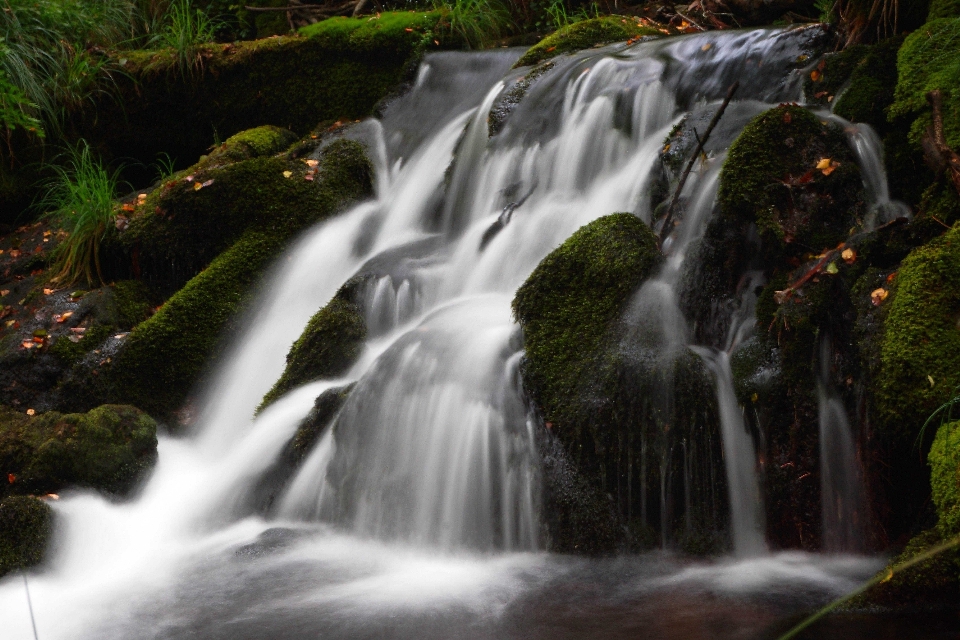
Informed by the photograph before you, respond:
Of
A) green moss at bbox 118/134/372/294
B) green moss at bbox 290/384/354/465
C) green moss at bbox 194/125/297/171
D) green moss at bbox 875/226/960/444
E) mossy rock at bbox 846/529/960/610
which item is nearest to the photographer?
mossy rock at bbox 846/529/960/610

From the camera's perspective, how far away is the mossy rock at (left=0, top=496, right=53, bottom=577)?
4.04 meters

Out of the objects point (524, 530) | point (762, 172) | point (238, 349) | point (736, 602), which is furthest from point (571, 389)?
point (238, 349)

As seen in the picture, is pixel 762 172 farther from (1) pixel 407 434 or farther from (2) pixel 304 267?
(2) pixel 304 267

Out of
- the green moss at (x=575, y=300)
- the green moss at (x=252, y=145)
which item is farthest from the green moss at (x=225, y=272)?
the green moss at (x=575, y=300)

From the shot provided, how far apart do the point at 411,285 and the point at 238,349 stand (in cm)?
139

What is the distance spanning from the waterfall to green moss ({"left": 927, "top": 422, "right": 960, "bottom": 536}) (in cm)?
46

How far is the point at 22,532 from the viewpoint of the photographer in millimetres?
4105

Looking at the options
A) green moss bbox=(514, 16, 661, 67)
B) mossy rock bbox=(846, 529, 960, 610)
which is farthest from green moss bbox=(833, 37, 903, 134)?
green moss bbox=(514, 16, 661, 67)

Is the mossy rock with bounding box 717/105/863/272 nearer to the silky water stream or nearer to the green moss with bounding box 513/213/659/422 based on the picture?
the silky water stream

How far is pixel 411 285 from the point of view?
5.44 metres

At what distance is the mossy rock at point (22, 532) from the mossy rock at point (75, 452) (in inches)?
16.1

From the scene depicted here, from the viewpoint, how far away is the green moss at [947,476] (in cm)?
290

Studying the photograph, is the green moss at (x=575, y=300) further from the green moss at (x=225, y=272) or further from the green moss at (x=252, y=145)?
the green moss at (x=252, y=145)

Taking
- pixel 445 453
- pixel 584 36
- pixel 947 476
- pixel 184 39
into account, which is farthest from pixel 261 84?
pixel 947 476
